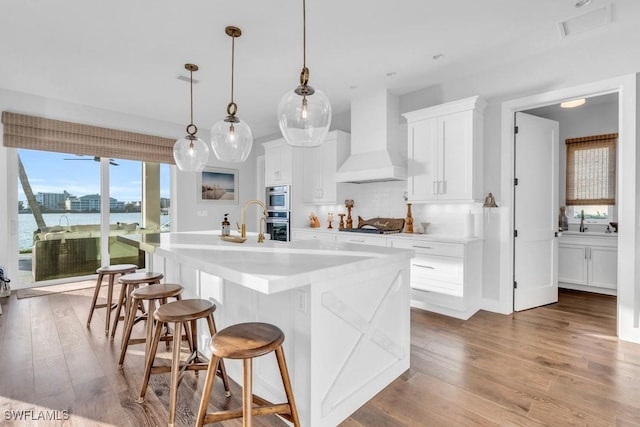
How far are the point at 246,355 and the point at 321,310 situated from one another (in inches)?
17.1

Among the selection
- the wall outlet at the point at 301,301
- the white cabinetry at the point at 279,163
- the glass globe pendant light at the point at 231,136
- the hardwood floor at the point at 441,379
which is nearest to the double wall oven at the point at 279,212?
the white cabinetry at the point at 279,163

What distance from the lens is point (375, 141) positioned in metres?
4.23

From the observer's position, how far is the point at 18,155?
4395 mm

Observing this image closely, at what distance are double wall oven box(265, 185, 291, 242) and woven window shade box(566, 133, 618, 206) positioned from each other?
4330 mm

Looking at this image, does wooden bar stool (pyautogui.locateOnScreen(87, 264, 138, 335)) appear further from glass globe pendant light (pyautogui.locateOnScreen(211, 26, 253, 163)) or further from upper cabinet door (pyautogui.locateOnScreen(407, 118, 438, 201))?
upper cabinet door (pyautogui.locateOnScreen(407, 118, 438, 201))

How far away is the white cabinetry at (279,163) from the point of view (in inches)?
202

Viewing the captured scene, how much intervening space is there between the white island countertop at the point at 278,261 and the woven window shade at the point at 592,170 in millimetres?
4161

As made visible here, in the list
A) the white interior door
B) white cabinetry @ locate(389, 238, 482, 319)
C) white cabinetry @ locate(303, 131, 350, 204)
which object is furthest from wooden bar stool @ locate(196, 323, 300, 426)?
white cabinetry @ locate(303, 131, 350, 204)

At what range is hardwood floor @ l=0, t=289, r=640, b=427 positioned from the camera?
178cm

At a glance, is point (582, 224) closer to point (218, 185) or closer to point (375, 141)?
point (375, 141)

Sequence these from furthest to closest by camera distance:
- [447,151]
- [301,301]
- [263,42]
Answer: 1. [447,151]
2. [263,42]
3. [301,301]

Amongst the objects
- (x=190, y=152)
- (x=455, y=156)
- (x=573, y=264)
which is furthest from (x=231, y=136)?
(x=573, y=264)

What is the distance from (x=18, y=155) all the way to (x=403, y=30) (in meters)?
5.28

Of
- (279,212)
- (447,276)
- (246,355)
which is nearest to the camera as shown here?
(246,355)
